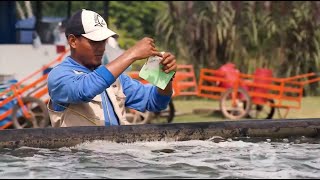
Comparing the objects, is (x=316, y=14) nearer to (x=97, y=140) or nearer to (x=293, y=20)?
(x=293, y=20)

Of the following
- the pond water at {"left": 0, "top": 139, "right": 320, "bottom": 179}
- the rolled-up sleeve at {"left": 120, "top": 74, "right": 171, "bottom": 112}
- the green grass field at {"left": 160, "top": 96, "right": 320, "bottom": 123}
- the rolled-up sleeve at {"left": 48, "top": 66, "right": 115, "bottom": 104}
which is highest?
the rolled-up sleeve at {"left": 48, "top": 66, "right": 115, "bottom": 104}

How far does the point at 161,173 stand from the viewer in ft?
10.3

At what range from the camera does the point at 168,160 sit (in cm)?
356

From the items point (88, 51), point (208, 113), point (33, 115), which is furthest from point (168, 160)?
point (208, 113)

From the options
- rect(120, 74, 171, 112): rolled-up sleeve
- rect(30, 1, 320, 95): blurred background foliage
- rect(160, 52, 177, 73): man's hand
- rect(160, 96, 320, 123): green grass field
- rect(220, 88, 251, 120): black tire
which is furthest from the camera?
rect(30, 1, 320, 95): blurred background foliage

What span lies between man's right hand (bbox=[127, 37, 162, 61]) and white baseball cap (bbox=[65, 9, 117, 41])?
308 millimetres

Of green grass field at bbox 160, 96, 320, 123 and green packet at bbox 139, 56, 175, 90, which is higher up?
green packet at bbox 139, 56, 175, 90

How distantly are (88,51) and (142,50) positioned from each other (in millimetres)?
447

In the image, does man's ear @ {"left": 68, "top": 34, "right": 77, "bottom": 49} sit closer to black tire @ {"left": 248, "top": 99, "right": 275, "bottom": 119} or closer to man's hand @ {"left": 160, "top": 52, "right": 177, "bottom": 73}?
man's hand @ {"left": 160, "top": 52, "right": 177, "bottom": 73}

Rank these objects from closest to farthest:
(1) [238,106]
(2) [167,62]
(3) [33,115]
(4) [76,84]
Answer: (4) [76,84]
(2) [167,62]
(3) [33,115]
(1) [238,106]

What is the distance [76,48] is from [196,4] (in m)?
14.5

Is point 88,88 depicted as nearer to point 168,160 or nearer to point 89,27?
point 89,27

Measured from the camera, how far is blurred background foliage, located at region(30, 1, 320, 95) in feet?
58.5

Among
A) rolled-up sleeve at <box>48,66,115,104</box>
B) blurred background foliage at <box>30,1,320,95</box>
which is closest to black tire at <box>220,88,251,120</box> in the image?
blurred background foliage at <box>30,1,320,95</box>
